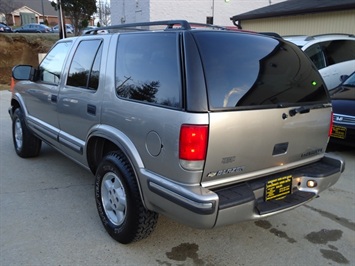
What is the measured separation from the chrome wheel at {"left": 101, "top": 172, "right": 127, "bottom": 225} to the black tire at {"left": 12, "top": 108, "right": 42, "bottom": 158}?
94.4 inches

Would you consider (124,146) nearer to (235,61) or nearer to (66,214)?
(235,61)

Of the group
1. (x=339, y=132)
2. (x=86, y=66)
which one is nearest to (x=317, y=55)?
(x=339, y=132)

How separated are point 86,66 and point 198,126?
176cm

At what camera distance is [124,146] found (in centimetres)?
276

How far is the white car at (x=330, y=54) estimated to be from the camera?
24.4 ft

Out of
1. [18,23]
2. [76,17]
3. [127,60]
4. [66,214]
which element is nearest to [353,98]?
[127,60]

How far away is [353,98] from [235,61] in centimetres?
418

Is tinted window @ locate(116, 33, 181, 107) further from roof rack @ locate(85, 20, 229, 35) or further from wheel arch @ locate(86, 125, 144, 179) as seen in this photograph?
wheel arch @ locate(86, 125, 144, 179)

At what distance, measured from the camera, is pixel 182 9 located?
26156mm

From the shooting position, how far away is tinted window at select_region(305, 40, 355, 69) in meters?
7.65

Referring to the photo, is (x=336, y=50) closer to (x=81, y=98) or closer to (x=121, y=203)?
(x=81, y=98)

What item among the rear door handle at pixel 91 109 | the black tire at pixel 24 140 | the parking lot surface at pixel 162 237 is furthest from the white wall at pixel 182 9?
the rear door handle at pixel 91 109

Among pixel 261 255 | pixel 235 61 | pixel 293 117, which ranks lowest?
pixel 261 255

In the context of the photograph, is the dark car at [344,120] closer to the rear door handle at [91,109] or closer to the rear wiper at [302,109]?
the rear wiper at [302,109]
